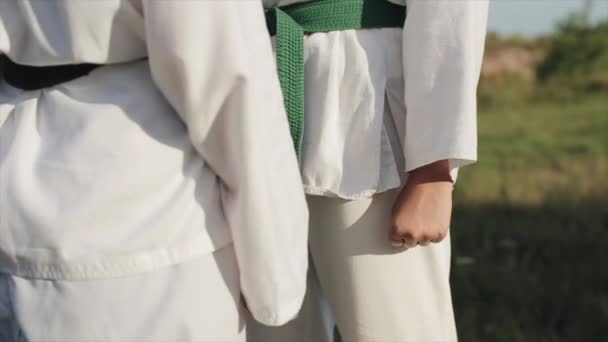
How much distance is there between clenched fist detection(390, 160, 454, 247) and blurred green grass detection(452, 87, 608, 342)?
133 centimetres

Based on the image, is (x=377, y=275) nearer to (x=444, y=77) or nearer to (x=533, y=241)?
(x=444, y=77)

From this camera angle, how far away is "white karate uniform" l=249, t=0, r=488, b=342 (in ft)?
4.12

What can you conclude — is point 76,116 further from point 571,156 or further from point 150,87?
point 571,156

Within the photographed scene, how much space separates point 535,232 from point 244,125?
2.62 meters

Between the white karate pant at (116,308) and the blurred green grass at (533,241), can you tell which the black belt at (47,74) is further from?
the blurred green grass at (533,241)

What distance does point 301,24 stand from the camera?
1319mm

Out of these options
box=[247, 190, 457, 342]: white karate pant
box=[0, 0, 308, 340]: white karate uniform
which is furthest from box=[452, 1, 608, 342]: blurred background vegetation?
box=[0, 0, 308, 340]: white karate uniform

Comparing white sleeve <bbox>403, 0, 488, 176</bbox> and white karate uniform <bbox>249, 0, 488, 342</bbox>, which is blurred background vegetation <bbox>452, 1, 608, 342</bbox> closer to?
white karate uniform <bbox>249, 0, 488, 342</bbox>

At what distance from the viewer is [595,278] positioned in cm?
296

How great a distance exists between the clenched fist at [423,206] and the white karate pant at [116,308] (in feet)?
1.05

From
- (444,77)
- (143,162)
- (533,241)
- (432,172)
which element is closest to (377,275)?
(432,172)

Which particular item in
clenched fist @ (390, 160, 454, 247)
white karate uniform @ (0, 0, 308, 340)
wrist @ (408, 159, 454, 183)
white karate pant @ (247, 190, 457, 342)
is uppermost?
white karate uniform @ (0, 0, 308, 340)

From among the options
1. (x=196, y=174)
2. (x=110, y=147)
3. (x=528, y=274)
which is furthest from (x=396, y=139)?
(x=528, y=274)

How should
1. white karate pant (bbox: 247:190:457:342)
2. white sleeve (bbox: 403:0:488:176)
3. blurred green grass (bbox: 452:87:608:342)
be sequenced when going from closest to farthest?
white sleeve (bbox: 403:0:488:176), white karate pant (bbox: 247:190:457:342), blurred green grass (bbox: 452:87:608:342)
